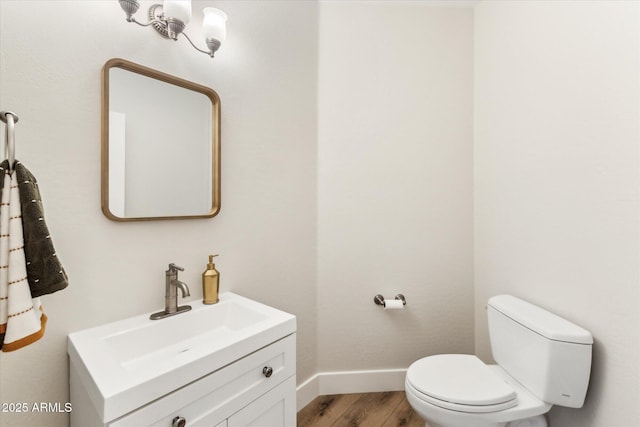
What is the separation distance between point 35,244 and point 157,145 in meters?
0.62

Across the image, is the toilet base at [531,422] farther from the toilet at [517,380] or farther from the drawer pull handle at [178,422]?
the drawer pull handle at [178,422]

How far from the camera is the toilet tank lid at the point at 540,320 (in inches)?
45.4

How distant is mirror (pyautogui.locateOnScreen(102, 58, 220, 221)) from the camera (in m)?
1.08

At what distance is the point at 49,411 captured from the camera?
96 cm

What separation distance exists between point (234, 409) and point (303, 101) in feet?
5.02

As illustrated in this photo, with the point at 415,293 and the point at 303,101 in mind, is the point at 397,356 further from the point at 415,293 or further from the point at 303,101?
the point at 303,101

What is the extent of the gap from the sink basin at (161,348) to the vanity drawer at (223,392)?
0.08 ft

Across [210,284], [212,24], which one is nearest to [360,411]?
[210,284]

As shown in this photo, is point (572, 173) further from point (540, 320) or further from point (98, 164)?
point (98, 164)

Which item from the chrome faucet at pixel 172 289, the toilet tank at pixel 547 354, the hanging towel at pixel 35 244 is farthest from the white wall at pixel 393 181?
the hanging towel at pixel 35 244

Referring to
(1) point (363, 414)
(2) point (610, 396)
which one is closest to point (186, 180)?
(1) point (363, 414)

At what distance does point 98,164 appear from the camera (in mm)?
1047

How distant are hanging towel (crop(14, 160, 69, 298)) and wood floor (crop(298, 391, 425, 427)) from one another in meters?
1.45

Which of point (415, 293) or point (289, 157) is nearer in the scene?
point (289, 157)
